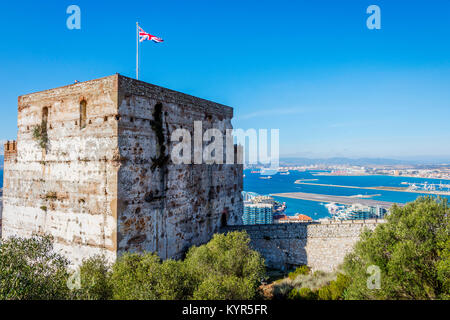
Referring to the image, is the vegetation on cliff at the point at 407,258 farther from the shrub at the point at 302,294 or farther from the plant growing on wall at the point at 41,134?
the plant growing on wall at the point at 41,134

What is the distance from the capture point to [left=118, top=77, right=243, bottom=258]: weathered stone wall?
42.8 feet

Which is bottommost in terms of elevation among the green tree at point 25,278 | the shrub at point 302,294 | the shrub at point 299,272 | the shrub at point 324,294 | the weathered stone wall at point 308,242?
the shrub at point 299,272

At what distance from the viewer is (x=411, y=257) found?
988cm

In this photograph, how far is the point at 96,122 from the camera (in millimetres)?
13219

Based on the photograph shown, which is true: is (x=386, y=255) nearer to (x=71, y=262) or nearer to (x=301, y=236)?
(x=301, y=236)

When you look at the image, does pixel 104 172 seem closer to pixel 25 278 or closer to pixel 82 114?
pixel 82 114

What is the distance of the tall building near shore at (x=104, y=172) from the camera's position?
12852 mm

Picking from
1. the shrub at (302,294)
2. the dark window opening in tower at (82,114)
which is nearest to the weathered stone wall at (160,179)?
the dark window opening in tower at (82,114)

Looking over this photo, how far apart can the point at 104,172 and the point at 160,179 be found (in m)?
2.81

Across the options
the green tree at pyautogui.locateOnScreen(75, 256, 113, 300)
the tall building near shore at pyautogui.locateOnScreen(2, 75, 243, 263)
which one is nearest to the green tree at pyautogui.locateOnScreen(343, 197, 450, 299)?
the green tree at pyautogui.locateOnScreen(75, 256, 113, 300)

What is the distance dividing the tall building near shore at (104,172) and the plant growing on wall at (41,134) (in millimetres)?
52
